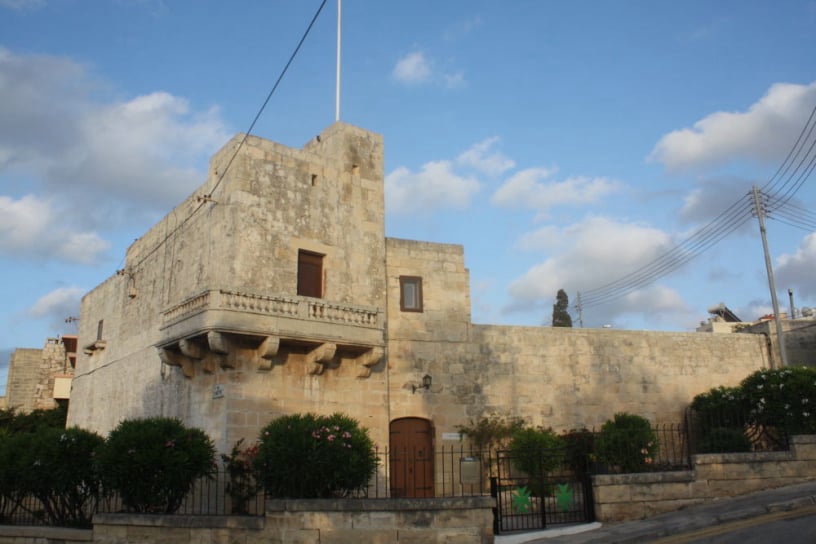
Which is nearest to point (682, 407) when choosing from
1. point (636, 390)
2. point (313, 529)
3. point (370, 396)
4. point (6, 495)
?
point (636, 390)

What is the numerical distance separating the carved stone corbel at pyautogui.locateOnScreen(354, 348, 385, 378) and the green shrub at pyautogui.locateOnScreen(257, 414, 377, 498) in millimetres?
4493

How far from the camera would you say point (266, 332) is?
1465cm

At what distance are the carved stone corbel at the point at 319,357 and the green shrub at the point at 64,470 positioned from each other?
4638mm

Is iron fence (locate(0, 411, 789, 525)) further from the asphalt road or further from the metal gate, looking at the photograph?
the asphalt road

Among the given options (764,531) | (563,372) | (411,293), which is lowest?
(764,531)

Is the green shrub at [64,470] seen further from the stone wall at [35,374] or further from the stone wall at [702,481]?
the stone wall at [35,374]

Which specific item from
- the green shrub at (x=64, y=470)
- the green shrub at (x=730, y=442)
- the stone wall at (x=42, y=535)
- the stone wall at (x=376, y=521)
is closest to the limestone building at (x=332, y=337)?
the green shrub at (x=64, y=470)

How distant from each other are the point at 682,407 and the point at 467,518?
45.7 feet

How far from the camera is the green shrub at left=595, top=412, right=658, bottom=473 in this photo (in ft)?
43.0

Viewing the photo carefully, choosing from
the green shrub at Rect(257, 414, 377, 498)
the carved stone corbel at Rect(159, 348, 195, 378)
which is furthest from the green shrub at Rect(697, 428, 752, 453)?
the carved stone corbel at Rect(159, 348, 195, 378)

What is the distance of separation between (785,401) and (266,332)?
12171 mm

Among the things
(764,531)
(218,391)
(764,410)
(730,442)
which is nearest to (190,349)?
(218,391)

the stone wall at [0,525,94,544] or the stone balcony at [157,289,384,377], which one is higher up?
the stone balcony at [157,289,384,377]

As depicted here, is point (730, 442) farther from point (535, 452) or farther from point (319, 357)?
point (319, 357)
